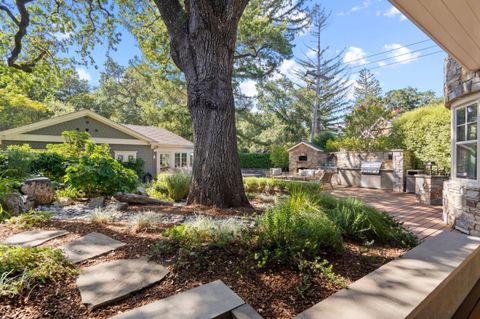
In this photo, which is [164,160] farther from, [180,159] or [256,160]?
[256,160]

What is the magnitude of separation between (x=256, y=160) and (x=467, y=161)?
15.0m

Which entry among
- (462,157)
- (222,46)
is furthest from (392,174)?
(222,46)

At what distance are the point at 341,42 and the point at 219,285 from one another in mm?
27892

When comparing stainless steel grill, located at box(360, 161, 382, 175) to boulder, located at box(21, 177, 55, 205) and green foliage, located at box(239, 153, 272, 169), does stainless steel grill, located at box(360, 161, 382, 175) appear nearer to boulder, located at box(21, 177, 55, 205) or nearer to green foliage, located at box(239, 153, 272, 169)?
green foliage, located at box(239, 153, 272, 169)

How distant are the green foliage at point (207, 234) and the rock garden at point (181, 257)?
10 millimetres

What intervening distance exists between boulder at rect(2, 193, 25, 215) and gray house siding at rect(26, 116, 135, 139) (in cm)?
1055

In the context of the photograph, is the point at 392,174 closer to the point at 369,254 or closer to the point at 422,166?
the point at 422,166

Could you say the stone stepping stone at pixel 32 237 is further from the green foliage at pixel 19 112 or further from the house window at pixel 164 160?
the green foliage at pixel 19 112

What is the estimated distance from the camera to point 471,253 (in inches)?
84.9

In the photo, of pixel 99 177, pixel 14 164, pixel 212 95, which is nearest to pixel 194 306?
pixel 212 95

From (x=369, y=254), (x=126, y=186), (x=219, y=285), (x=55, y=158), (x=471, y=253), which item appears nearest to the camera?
(x=219, y=285)

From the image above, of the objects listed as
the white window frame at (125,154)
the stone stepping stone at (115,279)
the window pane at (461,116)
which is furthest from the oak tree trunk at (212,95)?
the white window frame at (125,154)

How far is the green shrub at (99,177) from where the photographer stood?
16.2 ft

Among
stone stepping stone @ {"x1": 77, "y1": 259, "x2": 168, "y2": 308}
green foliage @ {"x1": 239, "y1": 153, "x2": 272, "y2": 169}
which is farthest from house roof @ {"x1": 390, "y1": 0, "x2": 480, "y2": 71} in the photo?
green foliage @ {"x1": 239, "y1": 153, "x2": 272, "y2": 169}
